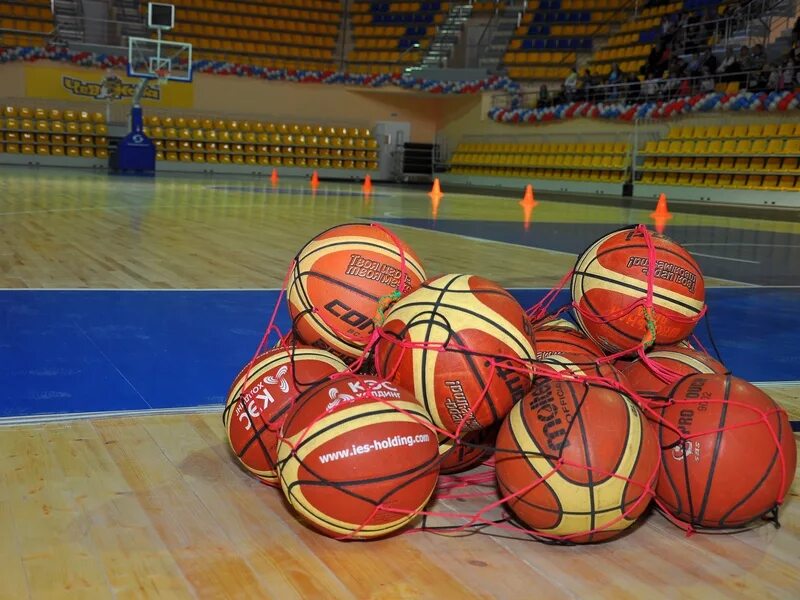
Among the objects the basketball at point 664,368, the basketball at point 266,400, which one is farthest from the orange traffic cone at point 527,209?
the basketball at point 266,400

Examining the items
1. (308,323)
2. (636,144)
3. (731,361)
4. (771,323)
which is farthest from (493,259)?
(636,144)

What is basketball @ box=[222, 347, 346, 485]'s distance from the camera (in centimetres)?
236

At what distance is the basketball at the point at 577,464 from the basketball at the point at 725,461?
0.10 m

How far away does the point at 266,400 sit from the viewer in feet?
7.87

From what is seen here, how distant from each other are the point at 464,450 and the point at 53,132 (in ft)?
82.1

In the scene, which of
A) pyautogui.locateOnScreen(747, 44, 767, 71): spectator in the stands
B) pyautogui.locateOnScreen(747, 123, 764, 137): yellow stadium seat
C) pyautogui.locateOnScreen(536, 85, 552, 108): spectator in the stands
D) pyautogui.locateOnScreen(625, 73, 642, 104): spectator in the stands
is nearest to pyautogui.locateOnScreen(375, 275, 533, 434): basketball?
pyautogui.locateOnScreen(747, 123, 764, 137): yellow stadium seat

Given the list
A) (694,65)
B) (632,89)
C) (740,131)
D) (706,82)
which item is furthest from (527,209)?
(632,89)

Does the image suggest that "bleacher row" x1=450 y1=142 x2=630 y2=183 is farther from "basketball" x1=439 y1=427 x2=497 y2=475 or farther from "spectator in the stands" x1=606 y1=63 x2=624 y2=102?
"basketball" x1=439 y1=427 x2=497 y2=475

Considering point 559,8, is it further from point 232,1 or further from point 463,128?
point 232,1

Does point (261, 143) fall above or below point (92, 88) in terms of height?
below

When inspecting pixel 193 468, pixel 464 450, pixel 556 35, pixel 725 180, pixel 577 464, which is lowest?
pixel 193 468

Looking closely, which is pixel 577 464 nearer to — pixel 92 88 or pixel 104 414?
pixel 104 414

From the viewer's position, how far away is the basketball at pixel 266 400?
236cm

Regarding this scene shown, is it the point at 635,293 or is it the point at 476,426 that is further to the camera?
the point at 635,293
